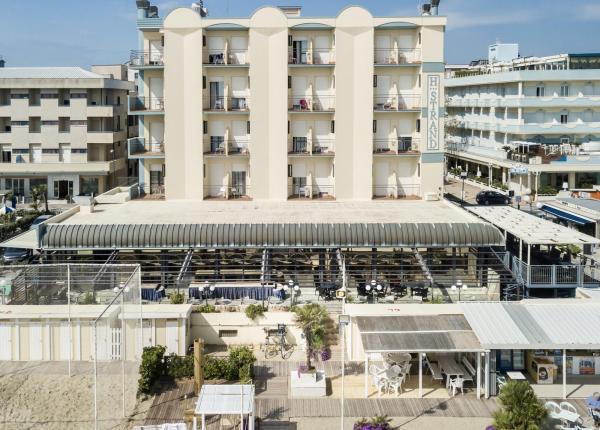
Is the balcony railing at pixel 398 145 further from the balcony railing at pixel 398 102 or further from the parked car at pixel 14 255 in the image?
the parked car at pixel 14 255

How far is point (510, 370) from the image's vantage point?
97.9 ft

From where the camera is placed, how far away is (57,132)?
70938 mm

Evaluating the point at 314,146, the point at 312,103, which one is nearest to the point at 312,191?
the point at 314,146

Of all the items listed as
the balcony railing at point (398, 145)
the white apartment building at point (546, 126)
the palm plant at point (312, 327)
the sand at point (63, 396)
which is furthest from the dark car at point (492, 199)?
the sand at point (63, 396)

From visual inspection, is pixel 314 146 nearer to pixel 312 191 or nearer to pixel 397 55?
pixel 312 191

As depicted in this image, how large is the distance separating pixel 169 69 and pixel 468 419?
2947cm

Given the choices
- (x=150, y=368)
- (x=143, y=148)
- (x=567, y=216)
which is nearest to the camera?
(x=150, y=368)

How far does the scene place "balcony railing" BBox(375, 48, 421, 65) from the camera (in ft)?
157

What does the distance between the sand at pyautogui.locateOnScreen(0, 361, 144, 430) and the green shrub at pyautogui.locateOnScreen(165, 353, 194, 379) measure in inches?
51.2

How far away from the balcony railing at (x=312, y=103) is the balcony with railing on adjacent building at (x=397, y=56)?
3839 mm

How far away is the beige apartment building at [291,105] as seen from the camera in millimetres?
46844

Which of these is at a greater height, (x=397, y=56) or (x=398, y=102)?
(x=397, y=56)

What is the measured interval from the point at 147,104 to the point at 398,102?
15.8 m

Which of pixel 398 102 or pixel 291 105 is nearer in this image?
pixel 291 105
